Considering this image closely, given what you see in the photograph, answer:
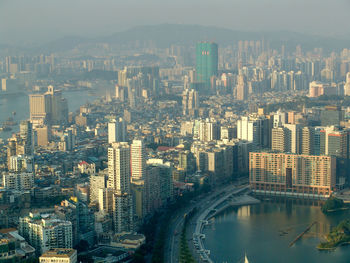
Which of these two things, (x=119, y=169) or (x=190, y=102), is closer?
(x=119, y=169)

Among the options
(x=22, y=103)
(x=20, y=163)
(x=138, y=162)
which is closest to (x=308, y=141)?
(x=138, y=162)

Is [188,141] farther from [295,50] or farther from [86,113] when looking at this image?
[295,50]

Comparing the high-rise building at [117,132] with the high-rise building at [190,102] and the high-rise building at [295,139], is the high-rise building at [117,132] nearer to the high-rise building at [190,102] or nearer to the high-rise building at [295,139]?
the high-rise building at [295,139]

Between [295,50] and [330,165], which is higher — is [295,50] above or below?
above

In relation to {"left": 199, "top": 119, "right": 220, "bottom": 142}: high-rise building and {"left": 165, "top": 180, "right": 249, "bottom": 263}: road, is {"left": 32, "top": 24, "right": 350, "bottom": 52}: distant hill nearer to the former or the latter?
{"left": 199, "top": 119, "right": 220, "bottom": 142}: high-rise building

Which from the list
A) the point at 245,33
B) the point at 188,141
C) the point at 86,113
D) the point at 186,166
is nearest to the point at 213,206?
the point at 186,166

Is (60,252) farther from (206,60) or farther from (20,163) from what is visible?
(206,60)
